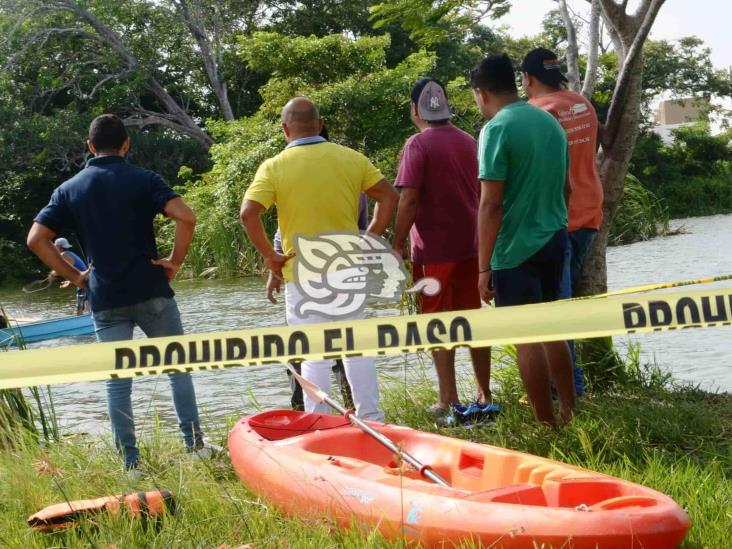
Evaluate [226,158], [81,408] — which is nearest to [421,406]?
[81,408]

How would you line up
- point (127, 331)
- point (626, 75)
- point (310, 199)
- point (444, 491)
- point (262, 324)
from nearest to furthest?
point (444, 491) < point (127, 331) < point (310, 199) < point (626, 75) < point (262, 324)

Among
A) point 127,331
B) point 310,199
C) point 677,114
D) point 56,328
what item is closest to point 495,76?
point 310,199

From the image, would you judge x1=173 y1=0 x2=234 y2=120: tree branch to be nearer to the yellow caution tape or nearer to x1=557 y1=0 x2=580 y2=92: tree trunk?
x1=557 y1=0 x2=580 y2=92: tree trunk

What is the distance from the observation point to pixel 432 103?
561 cm

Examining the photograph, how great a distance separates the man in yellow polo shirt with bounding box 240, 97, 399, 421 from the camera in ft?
17.3

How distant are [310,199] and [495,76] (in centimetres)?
112

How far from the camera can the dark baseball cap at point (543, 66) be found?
5422 mm

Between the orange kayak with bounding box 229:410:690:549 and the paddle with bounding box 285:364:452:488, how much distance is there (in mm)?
61

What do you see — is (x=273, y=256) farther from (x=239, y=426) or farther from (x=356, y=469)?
(x=356, y=469)

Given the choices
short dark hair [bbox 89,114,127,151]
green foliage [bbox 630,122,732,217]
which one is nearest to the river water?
short dark hair [bbox 89,114,127,151]

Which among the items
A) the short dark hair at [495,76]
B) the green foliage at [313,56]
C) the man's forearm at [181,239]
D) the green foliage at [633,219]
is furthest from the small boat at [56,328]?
the green foliage at [313,56]

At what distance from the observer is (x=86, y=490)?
14.6 feet

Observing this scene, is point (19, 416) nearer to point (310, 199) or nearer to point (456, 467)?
point (310, 199)

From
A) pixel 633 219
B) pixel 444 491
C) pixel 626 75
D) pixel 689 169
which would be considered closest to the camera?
pixel 444 491
